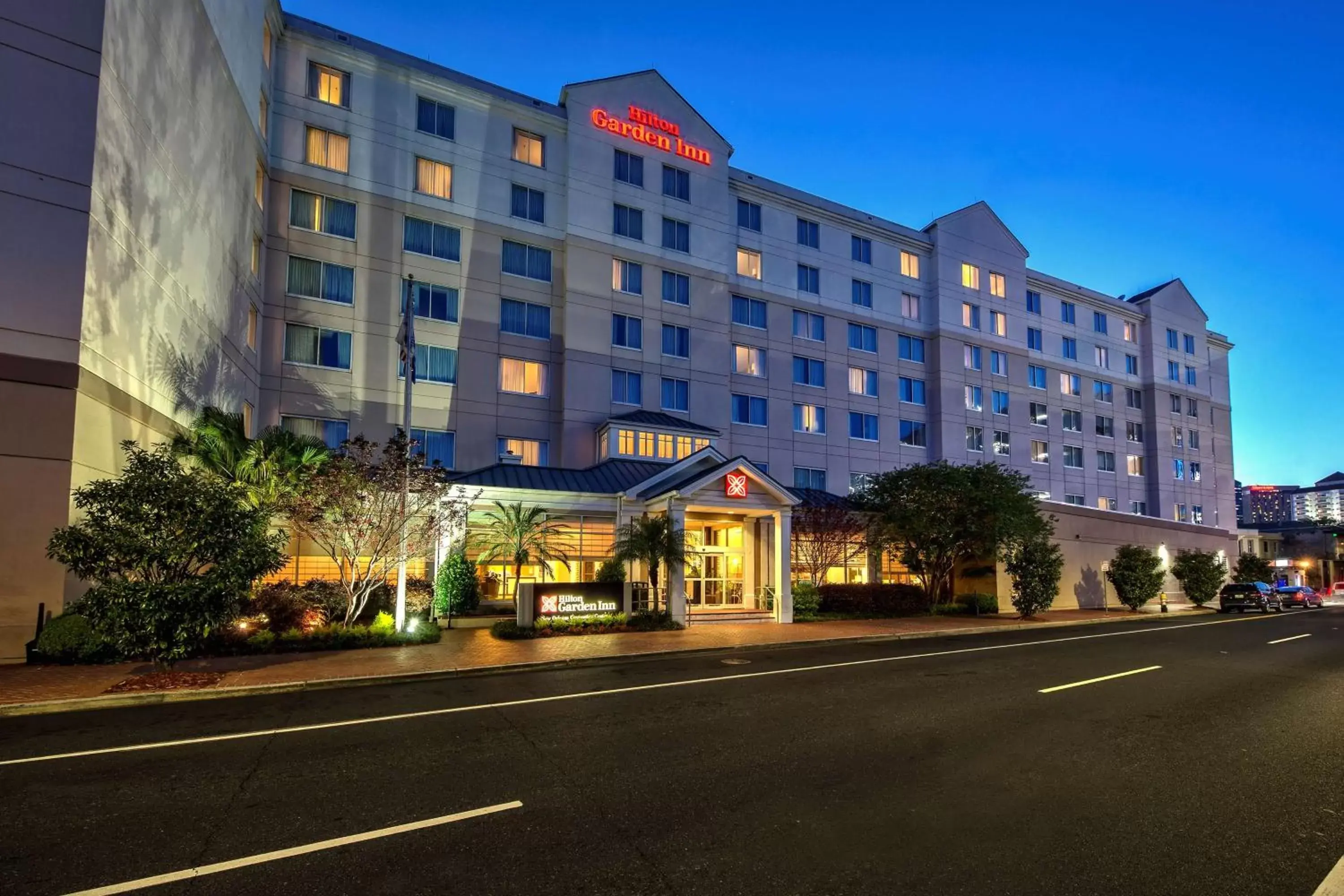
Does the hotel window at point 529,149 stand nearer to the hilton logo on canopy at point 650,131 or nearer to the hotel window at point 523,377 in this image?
the hilton logo on canopy at point 650,131

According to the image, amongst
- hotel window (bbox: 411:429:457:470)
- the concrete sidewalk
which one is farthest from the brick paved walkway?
hotel window (bbox: 411:429:457:470)

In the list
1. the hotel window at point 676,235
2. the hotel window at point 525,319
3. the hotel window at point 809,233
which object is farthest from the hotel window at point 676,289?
the hotel window at point 809,233

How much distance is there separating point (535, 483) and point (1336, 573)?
301 feet

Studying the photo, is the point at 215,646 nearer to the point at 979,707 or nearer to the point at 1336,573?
the point at 979,707

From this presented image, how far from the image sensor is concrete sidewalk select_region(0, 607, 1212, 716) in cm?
1161

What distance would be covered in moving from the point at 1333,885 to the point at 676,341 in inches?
1310

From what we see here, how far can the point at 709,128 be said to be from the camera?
39062 millimetres

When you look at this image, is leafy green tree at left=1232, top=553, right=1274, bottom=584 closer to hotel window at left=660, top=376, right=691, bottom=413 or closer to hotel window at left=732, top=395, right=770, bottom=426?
hotel window at left=732, top=395, right=770, bottom=426

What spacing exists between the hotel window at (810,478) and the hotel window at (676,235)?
517 inches

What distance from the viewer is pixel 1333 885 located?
4754 millimetres

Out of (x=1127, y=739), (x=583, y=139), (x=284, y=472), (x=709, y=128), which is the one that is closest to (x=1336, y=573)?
(x=709, y=128)

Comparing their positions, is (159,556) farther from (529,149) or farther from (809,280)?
(809,280)

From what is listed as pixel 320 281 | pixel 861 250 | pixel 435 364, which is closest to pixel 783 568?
pixel 435 364

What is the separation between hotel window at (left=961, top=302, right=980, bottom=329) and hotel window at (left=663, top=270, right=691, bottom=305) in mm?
20071
